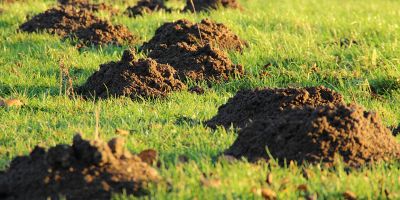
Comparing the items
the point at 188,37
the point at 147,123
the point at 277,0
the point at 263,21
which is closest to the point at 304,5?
the point at 277,0

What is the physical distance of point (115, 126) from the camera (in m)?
6.62

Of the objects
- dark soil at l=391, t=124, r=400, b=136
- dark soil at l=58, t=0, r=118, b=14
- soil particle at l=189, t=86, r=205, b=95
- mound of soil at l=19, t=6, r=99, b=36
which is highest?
dark soil at l=391, t=124, r=400, b=136

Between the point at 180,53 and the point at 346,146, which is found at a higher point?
the point at 346,146

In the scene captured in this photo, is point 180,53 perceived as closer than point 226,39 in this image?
Yes

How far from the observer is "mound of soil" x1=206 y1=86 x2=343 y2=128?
650cm

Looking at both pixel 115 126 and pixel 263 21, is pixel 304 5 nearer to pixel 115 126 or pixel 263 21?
Answer: pixel 263 21

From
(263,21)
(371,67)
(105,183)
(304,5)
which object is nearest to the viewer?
(105,183)

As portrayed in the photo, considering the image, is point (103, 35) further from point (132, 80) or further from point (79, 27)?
point (132, 80)

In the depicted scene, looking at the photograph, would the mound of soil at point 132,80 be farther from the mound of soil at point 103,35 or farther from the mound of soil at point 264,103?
the mound of soil at point 103,35

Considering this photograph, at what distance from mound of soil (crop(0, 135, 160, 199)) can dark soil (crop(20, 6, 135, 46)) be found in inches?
220

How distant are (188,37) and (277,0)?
8.95 m

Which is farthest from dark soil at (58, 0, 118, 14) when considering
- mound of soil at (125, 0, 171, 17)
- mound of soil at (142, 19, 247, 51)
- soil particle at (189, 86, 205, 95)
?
soil particle at (189, 86, 205, 95)

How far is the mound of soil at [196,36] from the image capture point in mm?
9586

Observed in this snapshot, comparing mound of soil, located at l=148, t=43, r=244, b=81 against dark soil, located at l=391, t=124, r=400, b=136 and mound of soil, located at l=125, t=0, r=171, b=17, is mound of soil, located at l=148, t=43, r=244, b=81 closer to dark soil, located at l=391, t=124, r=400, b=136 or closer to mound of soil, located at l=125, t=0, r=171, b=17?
dark soil, located at l=391, t=124, r=400, b=136
